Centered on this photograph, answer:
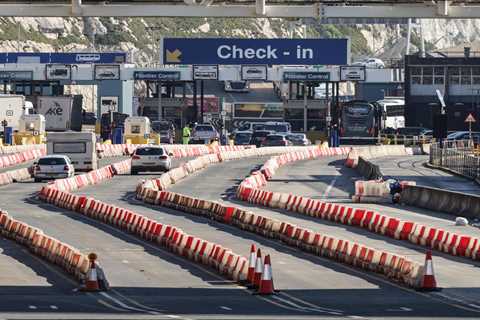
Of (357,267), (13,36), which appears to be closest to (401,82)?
(13,36)

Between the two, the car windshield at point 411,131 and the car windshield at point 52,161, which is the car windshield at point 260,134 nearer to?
the car windshield at point 411,131

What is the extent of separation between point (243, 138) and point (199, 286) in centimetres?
7604

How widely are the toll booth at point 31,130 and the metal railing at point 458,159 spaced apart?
26.4m

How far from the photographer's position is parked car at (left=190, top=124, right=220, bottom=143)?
353ft

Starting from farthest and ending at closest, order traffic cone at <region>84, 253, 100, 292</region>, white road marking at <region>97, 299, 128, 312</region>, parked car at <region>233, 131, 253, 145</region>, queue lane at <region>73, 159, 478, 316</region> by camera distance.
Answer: parked car at <region>233, 131, 253, 145</region>
traffic cone at <region>84, 253, 100, 292</region>
queue lane at <region>73, 159, 478, 316</region>
white road marking at <region>97, 299, 128, 312</region>

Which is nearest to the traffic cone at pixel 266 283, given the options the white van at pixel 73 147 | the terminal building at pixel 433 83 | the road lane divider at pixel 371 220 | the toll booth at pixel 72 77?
the road lane divider at pixel 371 220

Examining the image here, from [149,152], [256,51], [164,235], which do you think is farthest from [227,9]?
[256,51]

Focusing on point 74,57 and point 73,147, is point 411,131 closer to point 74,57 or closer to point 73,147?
point 73,147

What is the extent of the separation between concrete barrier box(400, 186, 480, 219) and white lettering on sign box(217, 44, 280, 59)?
203 ft

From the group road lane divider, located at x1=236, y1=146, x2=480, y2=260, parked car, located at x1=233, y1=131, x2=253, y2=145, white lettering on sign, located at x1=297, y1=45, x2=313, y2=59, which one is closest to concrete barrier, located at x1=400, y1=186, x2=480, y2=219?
road lane divider, located at x1=236, y1=146, x2=480, y2=260

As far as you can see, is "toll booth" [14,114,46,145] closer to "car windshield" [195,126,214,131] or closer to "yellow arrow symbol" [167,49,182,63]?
"car windshield" [195,126,214,131]

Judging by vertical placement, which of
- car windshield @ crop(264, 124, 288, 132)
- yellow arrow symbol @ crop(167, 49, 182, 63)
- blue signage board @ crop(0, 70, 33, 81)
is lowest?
car windshield @ crop(264, 124, 288, 132)

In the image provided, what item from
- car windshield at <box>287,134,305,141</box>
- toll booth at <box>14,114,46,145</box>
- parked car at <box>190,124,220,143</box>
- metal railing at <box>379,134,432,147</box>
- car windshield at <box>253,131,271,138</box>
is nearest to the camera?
toll booth at <box>14,114,46,145</box>

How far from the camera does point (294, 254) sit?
116 feet
